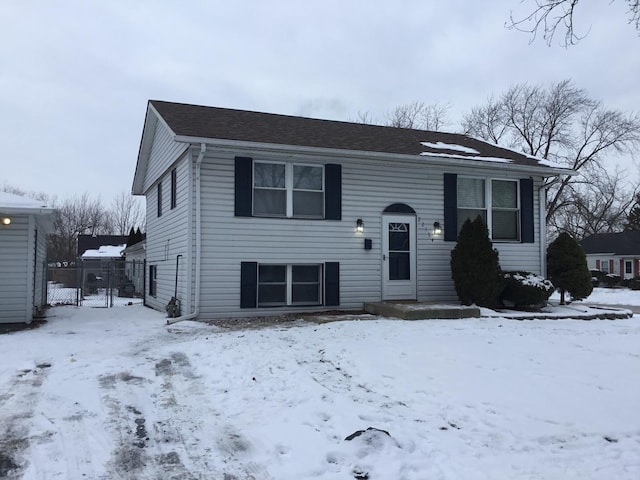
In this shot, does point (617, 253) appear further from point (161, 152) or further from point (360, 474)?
point (360, 474)

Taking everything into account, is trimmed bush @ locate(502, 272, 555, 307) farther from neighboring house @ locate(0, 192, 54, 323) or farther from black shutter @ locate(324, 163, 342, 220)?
neighboring house @ locate(0, 192, 54, 323)

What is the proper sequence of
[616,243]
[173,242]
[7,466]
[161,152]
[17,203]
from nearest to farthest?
[7,466] < [17,203] < [173,242] < [161,152] < [616,243]

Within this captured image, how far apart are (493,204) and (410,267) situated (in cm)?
294

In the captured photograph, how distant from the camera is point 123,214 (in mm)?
56312

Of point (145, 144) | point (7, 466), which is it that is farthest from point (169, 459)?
point (145, 144)

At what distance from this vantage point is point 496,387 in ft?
16.7

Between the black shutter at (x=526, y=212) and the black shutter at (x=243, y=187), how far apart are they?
23.8 feet

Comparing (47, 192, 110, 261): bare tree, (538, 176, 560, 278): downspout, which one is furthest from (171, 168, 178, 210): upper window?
(47, 192, 110, 261): bare tree

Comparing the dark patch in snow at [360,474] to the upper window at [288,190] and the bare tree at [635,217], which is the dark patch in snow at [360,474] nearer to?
the upper window at [288,190]

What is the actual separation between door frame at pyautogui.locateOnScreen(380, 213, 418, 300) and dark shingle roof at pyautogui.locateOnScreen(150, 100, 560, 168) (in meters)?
1.60

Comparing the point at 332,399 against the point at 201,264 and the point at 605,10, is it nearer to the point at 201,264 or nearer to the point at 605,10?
the point at 605,10

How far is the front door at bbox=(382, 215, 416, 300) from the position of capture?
11.6 meters

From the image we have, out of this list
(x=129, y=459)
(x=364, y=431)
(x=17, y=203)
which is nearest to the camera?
(x=129, y=459)

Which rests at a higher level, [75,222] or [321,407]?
[75,222]
